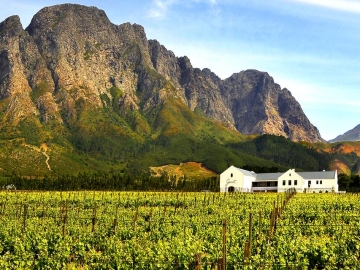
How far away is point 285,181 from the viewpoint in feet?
336

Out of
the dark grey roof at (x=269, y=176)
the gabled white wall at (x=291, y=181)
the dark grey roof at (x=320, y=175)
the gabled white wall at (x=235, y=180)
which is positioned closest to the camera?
the dark grey roof at (x=320, y=175)

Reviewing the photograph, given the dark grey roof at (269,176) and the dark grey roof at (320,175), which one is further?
the dark grey roof at (269,176)

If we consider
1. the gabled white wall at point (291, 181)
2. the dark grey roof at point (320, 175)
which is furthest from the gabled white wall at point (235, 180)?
the dark grey roof at point (320, 175)

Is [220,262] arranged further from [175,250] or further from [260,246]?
[260,246]

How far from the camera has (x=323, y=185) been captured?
100375mm

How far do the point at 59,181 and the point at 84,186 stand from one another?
7.54 metres

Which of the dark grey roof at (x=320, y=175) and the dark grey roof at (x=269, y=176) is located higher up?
the dark grey roof at (x=320, y=175)

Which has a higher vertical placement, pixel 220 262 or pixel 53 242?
pixel 220 262

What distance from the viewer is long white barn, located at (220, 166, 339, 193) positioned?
328 ft

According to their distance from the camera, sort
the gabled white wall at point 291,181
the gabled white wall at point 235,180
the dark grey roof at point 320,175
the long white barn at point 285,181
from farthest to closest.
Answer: the gabled white wall at point 235,180 < the gabled white wall at point 291,181 < the dark grey roof at point 320,175 < the long white barn at point 285,181

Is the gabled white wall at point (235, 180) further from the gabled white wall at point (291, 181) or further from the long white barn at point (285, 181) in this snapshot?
the gabled white wall at point (291, 181)

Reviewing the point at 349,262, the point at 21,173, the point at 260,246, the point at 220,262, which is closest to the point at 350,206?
the point at 260,246

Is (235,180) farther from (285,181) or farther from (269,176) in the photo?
(285,181)

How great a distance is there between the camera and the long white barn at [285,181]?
328 ft
